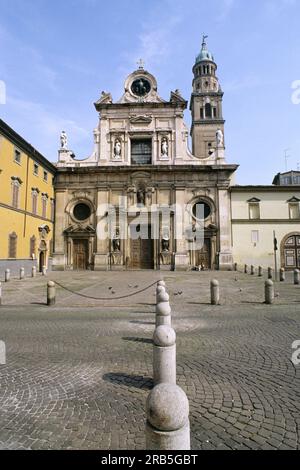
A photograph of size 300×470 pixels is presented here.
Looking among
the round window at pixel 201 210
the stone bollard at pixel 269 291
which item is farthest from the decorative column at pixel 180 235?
the stone bollard at pixel 269 291

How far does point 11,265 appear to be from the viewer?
21.0 metres

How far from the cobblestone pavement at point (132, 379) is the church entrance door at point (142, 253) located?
20.9 m

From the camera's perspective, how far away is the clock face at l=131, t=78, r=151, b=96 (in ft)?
106

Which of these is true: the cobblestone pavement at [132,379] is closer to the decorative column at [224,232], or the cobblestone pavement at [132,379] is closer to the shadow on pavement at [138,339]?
the shadow on pavement at [138,339]

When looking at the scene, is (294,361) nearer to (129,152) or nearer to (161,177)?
(161,177)

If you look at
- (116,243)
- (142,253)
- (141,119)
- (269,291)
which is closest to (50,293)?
(269,291)

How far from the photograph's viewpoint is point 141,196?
2967cm

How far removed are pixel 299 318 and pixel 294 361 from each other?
139 inches

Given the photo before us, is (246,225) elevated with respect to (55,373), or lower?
elevated

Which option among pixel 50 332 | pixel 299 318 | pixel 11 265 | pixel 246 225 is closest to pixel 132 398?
pixel 50 332

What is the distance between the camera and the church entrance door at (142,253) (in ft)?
96.6

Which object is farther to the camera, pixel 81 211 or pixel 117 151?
pixel 117 151

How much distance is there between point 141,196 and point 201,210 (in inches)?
273

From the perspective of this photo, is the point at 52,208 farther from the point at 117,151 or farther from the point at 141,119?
the point at 141,119
